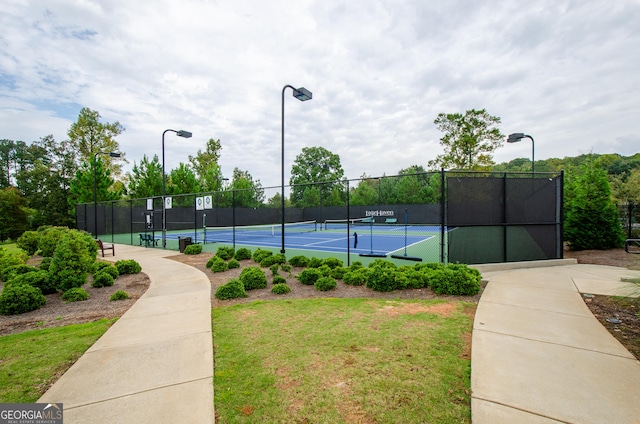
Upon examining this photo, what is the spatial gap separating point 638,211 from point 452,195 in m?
14.6

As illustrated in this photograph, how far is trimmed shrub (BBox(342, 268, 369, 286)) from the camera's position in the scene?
262 inches

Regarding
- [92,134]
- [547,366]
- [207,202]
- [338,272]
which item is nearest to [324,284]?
[338,272]

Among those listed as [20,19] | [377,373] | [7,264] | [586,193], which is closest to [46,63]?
[20,19]

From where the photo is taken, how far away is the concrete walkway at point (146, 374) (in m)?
2.37

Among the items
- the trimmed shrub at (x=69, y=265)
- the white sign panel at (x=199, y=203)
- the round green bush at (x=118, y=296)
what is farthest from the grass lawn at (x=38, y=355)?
the white sign panel at (x=199, y=203)

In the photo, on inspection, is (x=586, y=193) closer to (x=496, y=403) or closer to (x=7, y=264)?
(x=496, y=403)

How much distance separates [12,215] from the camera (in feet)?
85.8

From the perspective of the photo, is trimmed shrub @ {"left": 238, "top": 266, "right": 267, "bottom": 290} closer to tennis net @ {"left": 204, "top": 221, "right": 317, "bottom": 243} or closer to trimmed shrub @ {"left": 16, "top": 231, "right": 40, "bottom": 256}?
tennis net @ {"left": 204, "top": 221, "right": 317, "bottom": 243}

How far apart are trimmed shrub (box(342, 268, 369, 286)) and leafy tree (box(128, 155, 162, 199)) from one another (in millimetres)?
28981

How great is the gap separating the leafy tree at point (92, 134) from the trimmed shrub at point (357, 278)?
37788 millimetres

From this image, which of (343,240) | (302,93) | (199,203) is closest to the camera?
(302,93)

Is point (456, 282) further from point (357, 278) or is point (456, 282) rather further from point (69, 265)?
point (69, 265)

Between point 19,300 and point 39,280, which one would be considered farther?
point 39,280

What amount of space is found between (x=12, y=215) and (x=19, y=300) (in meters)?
30.2
